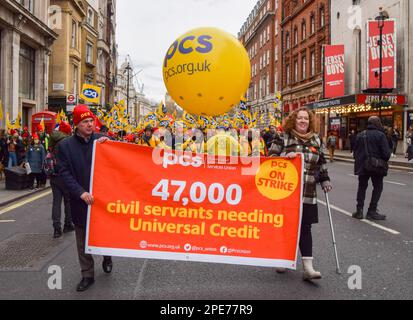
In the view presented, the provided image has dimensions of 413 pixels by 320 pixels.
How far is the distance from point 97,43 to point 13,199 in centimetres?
3952

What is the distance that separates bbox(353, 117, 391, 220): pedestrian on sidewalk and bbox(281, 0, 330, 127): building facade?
35.1 metres

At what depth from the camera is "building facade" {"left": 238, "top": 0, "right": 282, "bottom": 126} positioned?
59.0 metres

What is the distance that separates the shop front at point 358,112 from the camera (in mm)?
28250

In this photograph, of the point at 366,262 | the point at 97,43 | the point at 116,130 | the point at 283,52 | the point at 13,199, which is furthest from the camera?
the point at 283,52

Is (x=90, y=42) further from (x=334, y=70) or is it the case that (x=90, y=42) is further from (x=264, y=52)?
(x=264, y=52)

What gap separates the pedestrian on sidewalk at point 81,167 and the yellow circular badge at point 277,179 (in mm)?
1671

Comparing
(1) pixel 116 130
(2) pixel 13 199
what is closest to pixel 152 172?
(2) pixel 13 199

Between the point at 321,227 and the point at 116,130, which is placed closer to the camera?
the point at 321,227

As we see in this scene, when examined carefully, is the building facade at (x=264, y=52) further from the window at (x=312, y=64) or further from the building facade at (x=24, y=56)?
the building facade at (x=24, y=56)

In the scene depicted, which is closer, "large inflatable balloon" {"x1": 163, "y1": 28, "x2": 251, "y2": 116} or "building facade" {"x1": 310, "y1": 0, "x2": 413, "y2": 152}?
"large inflatable balloon" {"x1": 163, "y1": 28, "x2": 251, "y2": 116}

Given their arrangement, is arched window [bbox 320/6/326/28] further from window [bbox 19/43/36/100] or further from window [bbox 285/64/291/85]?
window [bbox 19/43/36/100]

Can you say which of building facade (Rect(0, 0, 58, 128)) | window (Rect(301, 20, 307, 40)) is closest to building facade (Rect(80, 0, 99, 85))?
building facade (Rect(0, 0, 58, 128))

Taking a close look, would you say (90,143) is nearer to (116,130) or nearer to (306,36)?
(116,130)

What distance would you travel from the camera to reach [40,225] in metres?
7.87
